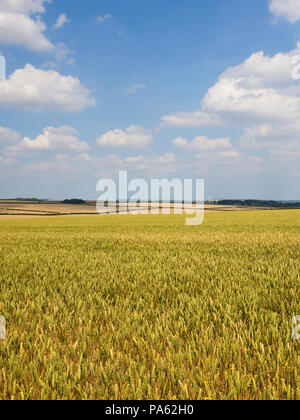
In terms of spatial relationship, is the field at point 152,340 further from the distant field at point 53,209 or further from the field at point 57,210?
the field at point 57,210

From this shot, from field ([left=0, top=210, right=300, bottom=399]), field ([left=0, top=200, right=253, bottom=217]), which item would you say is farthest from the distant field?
field ([left=0, top=210, right=300, bottom=399])

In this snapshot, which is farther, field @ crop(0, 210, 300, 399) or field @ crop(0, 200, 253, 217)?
field @ crop(0, 200, 253, 217)

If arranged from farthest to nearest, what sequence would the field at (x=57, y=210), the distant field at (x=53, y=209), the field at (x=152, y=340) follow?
the distant field at (x=53, y=209) < the field at (x=57, y=210) < the field at (x=152, y=340)

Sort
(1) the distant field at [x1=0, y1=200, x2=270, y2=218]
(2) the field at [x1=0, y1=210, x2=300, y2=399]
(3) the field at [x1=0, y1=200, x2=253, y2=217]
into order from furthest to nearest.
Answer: (1) the distant field at [x1=0, y1=200, x2=270, y2=218]
(3) the field at [x1=0, y1=200, x2=253, y2=217]
(2) the field at [x1=0, y1=210, x2=300, y2=399]

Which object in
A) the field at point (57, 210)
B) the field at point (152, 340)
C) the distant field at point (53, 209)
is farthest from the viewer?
the distant field at point (53, 209)

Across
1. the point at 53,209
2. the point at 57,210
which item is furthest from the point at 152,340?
the point at 53,209

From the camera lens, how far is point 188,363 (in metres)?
1.89

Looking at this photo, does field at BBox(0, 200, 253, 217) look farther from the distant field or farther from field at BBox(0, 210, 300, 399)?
field at BBox(0, 210, 300, 399)

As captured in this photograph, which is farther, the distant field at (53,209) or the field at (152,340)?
the distant field at (53,209)

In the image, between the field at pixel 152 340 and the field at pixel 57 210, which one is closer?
the field at pixel 152 340

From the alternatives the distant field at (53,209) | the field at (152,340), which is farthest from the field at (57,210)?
the field at (152,340)
